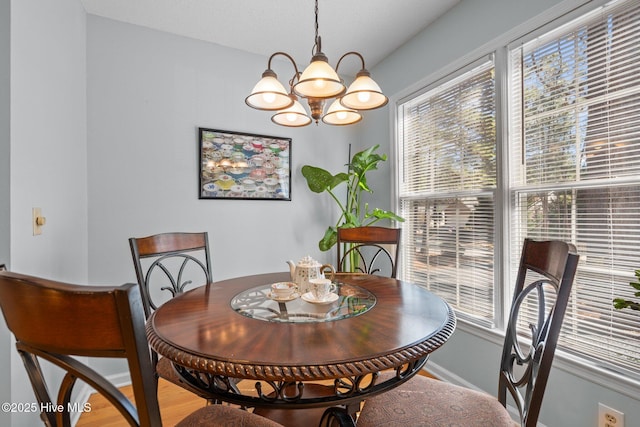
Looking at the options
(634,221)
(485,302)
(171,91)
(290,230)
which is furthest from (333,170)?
(634,221)

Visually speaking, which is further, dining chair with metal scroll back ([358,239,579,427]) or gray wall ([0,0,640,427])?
gray wall ([0,0,640,427])

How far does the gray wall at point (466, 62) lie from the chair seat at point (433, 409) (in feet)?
2.49

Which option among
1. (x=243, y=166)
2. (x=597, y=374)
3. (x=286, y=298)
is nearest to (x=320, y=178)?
(x=243, y=166)

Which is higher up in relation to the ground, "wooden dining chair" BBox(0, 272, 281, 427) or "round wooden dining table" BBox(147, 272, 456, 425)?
"wooden dining chair" BBox(0, 272, 281, 427)

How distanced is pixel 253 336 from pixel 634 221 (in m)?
1.69

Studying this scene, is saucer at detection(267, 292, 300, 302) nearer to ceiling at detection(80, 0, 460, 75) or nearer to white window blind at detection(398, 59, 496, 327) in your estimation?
white window blind at detection(398, 59, 496, 327)

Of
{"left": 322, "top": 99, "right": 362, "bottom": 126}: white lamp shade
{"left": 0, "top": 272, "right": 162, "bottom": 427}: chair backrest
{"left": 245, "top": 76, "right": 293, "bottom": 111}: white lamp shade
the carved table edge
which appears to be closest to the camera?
{"left": 0, "top": 272, "right": 162, "bottom": 427}: chair backrest

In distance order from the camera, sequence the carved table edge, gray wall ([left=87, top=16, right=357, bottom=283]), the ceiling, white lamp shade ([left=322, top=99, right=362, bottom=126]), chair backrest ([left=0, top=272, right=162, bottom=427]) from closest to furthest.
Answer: chair backrest ([left=0, top=272, right=162, bottom=427]) → the carved table edge → white lamp shade ([left=322, top=99, right=362, bottom=126]) → the ceiling → gray wall ([left=87, top=16, right=357, bottom=283])

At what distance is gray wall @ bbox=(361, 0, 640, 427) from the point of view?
4.86 ft

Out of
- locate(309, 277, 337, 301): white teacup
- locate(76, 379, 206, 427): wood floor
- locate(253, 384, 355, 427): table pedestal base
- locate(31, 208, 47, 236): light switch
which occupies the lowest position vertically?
locate(76, 379, 206, 427): wood floor

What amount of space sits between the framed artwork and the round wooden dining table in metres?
1.45

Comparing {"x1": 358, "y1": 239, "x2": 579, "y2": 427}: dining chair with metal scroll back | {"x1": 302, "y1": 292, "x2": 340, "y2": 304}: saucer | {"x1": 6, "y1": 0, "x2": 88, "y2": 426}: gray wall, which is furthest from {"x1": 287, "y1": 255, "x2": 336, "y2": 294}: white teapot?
{"x1": 6, "y1": 0, "x2": 88, "y2": 426}: gray wall

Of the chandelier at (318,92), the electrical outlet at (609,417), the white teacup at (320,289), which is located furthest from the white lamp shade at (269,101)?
the electrical outlet at (609,417)

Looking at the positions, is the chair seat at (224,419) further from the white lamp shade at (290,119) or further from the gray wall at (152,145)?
the white lamp shade at (290,119)
